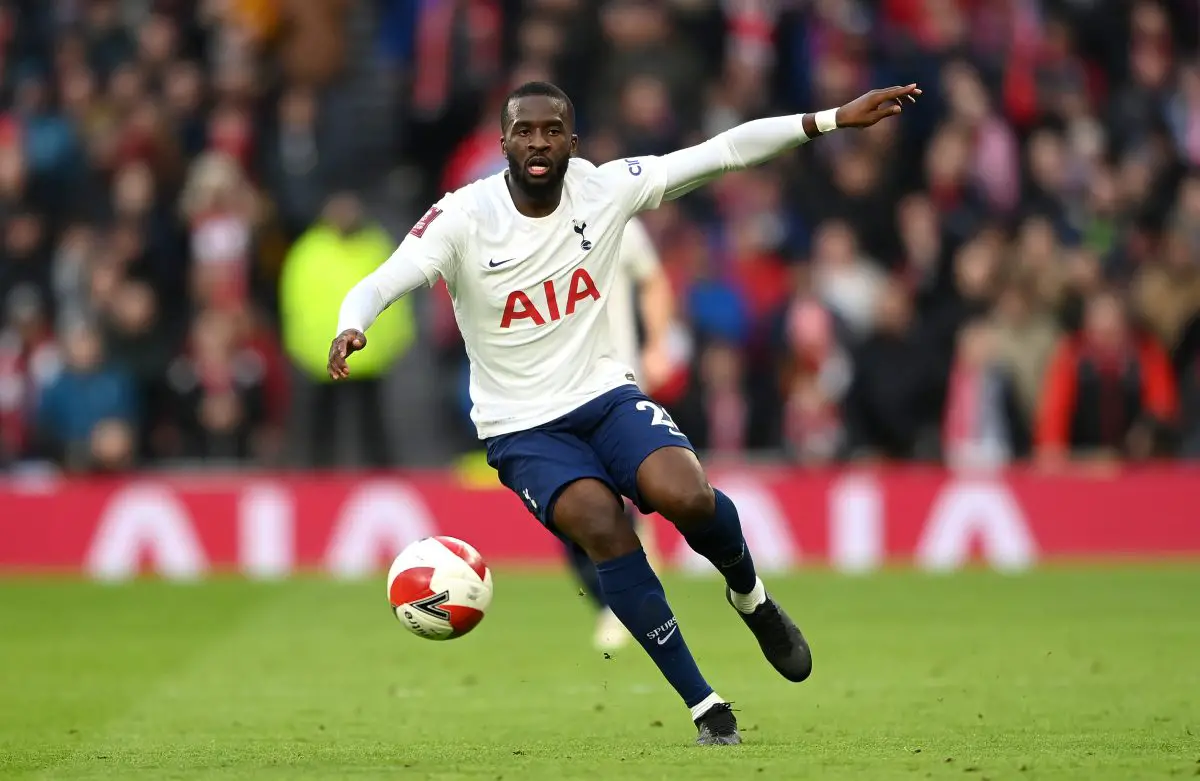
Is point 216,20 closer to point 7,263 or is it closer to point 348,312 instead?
point 7,263

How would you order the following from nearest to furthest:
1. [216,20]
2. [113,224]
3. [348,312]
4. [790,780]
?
[790,780], [348,312], [113,224], [216,20]

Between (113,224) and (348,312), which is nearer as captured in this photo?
(348,312)

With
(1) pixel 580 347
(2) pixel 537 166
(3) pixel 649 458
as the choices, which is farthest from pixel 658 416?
(2) pixel 537 166

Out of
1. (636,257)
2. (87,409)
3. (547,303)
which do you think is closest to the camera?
(547,303)

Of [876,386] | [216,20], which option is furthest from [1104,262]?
[216,20]

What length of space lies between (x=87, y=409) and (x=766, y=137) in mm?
10927

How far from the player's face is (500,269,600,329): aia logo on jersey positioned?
1.34ft

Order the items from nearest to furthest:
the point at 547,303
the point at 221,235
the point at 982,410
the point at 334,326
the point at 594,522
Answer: the point at 594,522, the point at 547,303, the point at 334,326, the point at 982,410, the point at 221,235

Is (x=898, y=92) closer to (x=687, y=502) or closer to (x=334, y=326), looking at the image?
(x=687, y=502)

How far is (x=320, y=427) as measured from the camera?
58.5 ft

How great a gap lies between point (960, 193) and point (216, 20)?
7.33m

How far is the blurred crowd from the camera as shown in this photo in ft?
57.2

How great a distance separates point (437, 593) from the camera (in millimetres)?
8102

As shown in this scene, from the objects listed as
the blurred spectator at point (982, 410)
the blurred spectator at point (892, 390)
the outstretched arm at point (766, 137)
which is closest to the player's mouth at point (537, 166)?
the outstretched arm at point (766, 137)
